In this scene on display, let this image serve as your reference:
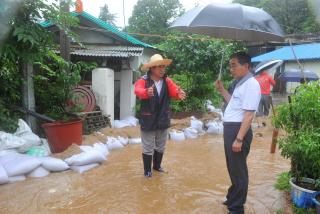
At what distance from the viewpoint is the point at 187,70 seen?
10461mm

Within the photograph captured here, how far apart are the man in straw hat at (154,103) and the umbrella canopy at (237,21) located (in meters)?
0.79

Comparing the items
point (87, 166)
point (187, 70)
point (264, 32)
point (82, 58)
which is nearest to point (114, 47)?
point (82, 58)

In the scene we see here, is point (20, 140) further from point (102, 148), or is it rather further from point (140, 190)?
point (140, 190)

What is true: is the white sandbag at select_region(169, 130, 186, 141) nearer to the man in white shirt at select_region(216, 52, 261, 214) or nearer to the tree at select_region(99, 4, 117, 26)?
the man in white shirt at select_region(216, 52, 261, 214)

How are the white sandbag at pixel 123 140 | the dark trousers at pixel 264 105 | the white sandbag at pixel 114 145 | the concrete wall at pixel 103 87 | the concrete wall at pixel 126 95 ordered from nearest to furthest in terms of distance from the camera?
the white sandbag at pixel 114 145
the white sandbag at pixel 123 140
the concrete wall at pixel 103 87
the concrete wall at pixel 126 95
the dark trousers at pixel 264 105

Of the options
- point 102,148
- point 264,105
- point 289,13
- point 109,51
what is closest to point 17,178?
point 102,148

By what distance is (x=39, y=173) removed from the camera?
16.6 ft

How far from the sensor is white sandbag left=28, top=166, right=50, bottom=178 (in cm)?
502

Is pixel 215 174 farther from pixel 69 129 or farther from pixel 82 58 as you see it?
pixel 82 58

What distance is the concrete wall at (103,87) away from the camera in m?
8.24

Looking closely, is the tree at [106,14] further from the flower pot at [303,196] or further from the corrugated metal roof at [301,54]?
the flower pot at [303,196]

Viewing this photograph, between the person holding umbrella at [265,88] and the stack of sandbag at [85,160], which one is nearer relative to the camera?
the stack of sandbag at [85,160]

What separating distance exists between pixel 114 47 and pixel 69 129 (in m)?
5.14

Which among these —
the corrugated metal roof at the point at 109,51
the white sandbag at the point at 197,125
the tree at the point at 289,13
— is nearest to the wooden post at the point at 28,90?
the corrugated metal roof at the point at 109,51
